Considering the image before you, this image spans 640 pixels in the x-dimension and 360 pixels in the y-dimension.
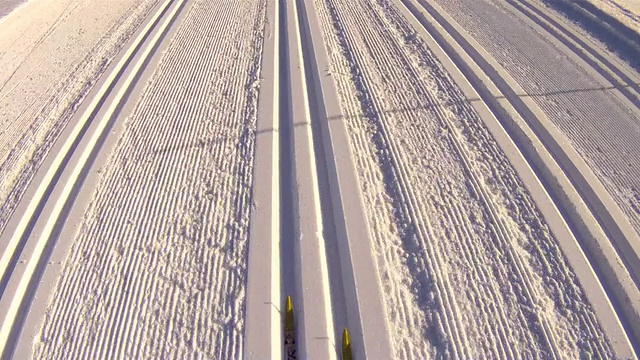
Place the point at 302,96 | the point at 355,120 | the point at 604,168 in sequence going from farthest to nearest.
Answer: the point at 302,96
the point at 355,120
the point at 604,168

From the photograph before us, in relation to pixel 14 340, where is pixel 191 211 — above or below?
above

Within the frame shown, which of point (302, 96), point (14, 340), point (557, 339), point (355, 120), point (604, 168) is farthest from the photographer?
point (302, 96)

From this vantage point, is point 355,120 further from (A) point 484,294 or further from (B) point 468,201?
(A) point 484,294

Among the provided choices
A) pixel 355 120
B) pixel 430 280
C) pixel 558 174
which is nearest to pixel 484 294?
pixel 430 280

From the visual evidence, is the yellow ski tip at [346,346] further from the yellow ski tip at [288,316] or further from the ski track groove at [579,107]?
the ski track groove at [579,107]

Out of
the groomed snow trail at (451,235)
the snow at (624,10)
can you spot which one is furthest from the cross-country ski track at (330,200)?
the snow at (624,10)

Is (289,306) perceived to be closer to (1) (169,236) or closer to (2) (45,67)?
(1) (169,236)

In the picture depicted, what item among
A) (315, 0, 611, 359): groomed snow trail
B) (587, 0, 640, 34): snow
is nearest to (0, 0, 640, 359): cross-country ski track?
(315, 0, 611, 359): groomed snow trail
